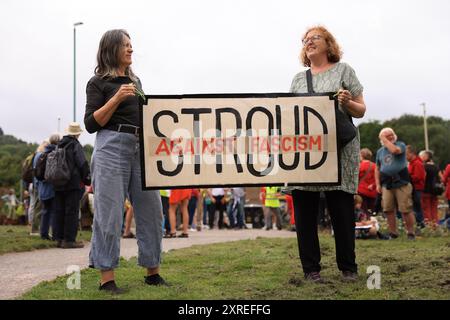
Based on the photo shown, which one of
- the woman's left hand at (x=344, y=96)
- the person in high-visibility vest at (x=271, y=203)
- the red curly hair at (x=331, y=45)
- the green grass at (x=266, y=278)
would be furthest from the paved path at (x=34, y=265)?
the person in high-visibility vest at (x=271, y=203)

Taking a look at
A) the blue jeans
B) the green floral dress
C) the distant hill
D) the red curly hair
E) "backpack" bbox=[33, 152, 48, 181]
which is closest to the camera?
the blue jeans

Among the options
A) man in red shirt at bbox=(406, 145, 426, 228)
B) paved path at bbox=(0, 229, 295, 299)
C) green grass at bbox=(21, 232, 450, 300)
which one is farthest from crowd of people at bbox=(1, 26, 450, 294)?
man in red shirt at bbox=(406, 145, 426, 228)

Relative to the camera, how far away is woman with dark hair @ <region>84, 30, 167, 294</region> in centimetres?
512

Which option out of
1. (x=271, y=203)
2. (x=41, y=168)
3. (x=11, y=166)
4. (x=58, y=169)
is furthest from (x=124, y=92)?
(x=11, y=166)

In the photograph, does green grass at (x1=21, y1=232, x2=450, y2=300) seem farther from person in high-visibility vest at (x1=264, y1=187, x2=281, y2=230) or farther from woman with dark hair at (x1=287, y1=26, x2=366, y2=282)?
person in high-visibility vest at (x1=264, y1=187, x2=281, y2=230)

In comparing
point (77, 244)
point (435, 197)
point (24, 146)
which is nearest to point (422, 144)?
point (24, 146)

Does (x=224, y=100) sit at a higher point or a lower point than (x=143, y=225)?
higher

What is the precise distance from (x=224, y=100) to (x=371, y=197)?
8.86 meters

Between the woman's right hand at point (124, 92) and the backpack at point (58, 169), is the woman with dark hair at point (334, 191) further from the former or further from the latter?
the backpack at point (58, 169)

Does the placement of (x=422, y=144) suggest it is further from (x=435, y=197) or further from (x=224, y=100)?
(x=224, y=100)

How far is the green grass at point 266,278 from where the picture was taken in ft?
16.2

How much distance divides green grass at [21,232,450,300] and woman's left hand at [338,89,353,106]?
62.4 inches

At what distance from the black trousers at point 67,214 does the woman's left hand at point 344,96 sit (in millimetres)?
6440
